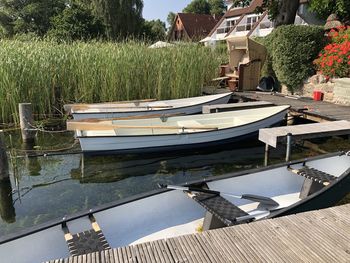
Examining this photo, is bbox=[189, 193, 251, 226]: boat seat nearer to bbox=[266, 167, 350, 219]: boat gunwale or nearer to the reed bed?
bbox=[266, 167, 350, 219]: boat gunwale

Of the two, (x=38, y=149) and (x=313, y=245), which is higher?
(x=313, y=245)

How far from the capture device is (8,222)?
458cm

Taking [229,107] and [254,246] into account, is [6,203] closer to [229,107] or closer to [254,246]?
[254,246]

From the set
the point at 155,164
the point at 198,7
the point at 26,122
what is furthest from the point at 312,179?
A: the point at 198,7

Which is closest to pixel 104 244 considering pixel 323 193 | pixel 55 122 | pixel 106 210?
pixel 106 210

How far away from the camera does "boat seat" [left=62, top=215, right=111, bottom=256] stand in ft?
8.34

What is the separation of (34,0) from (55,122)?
116 feet

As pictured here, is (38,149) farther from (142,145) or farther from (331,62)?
(331,62)

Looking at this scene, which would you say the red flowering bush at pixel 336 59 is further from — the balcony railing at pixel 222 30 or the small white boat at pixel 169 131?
the balcony railing at pixel 222 30

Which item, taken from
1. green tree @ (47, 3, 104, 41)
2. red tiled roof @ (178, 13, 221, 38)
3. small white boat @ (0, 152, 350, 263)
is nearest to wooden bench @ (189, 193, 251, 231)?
small white boat @ (0, 152, 350, 263)

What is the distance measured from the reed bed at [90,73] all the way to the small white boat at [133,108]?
82cm

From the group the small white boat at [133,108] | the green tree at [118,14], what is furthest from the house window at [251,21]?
the small white boat at [133,108]

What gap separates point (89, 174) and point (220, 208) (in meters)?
3.45

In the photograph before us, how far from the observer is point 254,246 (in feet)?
7.63
